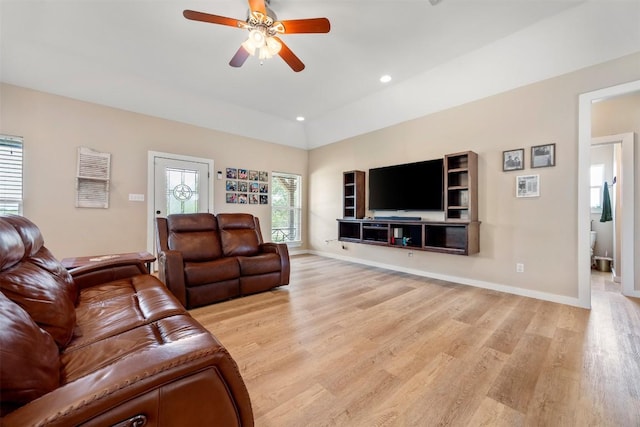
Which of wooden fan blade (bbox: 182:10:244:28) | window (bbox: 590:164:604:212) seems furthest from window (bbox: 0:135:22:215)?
window (bbox: 590:164:604:212)

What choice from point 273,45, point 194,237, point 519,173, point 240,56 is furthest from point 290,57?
point 519,173

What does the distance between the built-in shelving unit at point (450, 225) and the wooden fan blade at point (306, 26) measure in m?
2.38

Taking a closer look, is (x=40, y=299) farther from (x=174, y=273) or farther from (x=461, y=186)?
(x=461, y=186)

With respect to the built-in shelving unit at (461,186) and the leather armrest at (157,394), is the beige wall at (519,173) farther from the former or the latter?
the leather armrest at (157,394)

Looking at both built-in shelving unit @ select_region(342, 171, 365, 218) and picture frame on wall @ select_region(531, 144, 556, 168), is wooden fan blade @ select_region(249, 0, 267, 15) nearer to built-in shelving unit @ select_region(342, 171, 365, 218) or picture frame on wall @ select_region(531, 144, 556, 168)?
built-in shelving unit @ select_region(342, 171, 365, 218)

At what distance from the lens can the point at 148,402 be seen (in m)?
0.65

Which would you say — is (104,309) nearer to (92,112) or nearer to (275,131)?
(92,112)

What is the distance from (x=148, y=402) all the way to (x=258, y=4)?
2707 millimetres

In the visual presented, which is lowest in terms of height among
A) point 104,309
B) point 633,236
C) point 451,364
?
point 451,364

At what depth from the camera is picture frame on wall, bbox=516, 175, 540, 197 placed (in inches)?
124

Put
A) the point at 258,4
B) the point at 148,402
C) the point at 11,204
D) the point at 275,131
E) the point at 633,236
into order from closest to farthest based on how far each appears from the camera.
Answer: the point at 148,402, the point at 258,4, the point at 633,236, the point at 11,204, the point at 275,131

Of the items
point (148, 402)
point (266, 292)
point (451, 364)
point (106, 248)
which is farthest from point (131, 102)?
point (451, 364)

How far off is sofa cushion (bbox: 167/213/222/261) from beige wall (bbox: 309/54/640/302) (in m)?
3.07

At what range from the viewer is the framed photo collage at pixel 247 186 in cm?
518
